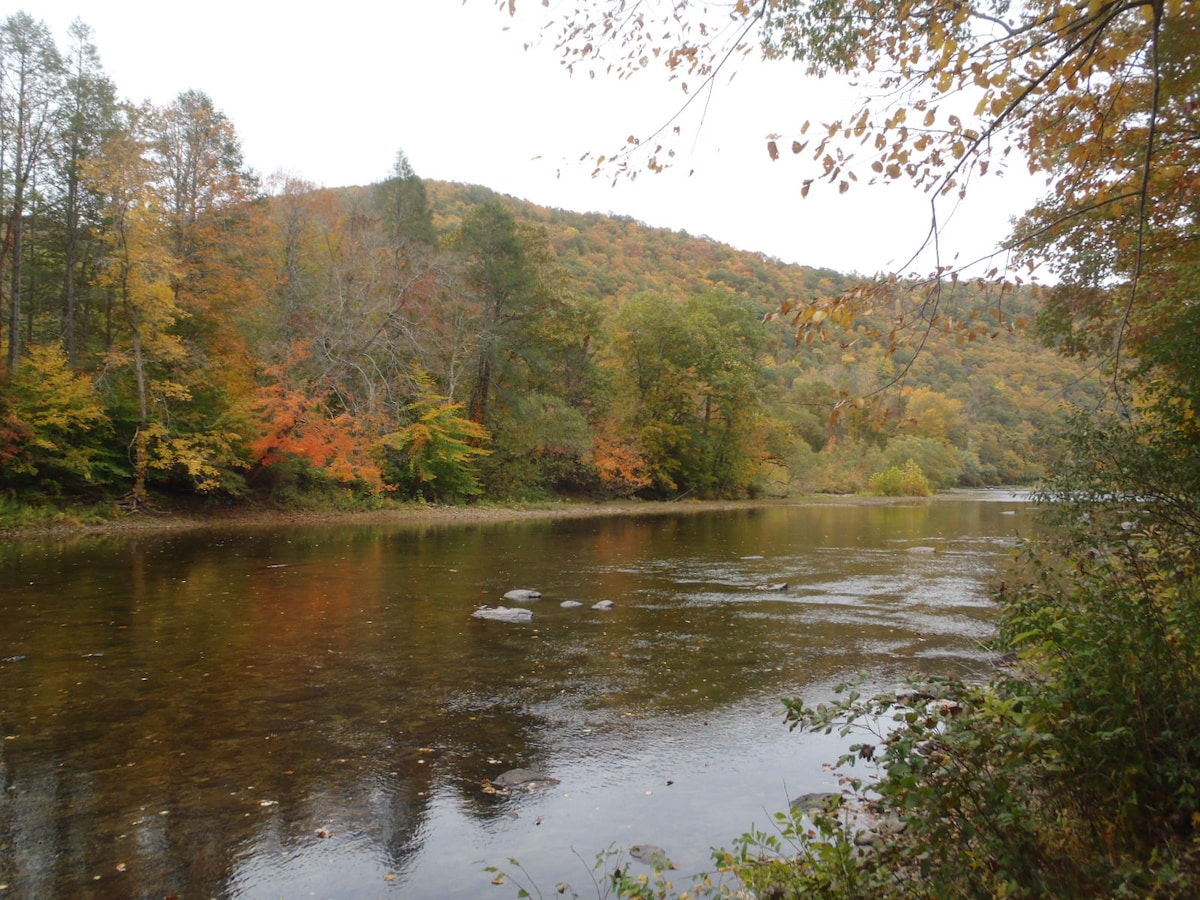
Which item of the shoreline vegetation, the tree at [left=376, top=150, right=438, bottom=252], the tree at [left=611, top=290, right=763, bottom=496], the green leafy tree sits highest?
the tree at [left=376, top=150, right=438, bottom=252]

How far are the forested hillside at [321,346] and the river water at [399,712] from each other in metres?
3.25

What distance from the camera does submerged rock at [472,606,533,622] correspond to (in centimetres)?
1110

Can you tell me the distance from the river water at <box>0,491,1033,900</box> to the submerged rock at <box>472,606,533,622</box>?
19 centimetres

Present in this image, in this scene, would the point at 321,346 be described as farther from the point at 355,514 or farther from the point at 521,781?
the point at 521,781

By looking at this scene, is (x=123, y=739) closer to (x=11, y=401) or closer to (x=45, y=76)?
(x=11, y=401)

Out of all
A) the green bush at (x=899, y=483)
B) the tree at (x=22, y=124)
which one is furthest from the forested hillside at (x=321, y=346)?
the green bush at (x=899, y=483)

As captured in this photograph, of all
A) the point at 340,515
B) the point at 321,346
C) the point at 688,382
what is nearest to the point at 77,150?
the point at 321,346

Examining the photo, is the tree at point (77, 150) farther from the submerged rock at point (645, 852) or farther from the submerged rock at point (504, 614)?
the submerged rock at point (645, 852)

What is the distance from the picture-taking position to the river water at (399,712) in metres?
4.55

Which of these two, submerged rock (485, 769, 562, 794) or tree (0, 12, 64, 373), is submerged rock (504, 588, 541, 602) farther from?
tree (0, 12, 64, 373)

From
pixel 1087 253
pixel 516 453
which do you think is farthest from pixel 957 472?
pixel 1087 253

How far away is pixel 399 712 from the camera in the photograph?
7066mm

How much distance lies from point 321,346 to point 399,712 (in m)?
24.4

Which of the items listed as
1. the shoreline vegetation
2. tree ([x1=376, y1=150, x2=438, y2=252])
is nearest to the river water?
the shoreline vegetation
